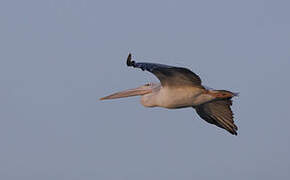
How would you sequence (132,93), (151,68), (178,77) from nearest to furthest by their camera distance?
(151,68)
(178,77)
(132,93)

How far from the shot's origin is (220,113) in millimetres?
19609

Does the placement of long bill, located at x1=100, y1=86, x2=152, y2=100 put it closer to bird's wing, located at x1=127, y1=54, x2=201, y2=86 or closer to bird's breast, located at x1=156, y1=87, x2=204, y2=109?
bird's breast, located at x1=156, y1=87, x2=204, y2=109

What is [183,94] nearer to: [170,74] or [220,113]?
[170,74]

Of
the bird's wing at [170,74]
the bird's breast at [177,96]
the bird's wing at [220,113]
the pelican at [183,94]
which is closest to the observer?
the bird's wing at [170,74]

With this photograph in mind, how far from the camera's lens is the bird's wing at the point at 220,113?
19.4m

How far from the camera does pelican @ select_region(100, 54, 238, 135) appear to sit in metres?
16.4

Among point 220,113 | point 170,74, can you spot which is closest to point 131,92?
point 220,113

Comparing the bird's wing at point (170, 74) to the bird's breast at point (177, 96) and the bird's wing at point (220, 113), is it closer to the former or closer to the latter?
the bird's breast at point (177, 96)

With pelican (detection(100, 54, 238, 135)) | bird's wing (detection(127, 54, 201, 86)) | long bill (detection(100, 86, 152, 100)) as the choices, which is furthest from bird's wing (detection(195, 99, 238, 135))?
bird's wing (detection(127, 54, 201, 86))

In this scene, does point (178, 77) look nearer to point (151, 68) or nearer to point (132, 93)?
point (151, 68)

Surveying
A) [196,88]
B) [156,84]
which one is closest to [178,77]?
[196,88]

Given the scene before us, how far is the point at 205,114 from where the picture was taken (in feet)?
65.2

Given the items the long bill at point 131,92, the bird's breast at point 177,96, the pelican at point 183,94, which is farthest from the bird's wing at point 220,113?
the bird's breast at point 177,96

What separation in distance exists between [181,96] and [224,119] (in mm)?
2545
